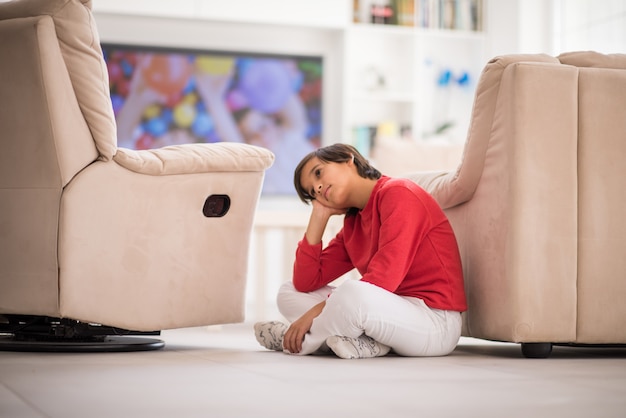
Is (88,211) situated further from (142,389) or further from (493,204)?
(493,204)

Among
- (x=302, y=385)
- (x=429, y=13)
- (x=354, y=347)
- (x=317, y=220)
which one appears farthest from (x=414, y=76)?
(x=302, y=385)

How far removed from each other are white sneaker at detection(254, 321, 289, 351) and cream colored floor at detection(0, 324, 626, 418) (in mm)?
92

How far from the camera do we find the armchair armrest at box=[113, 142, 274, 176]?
2.19 meters

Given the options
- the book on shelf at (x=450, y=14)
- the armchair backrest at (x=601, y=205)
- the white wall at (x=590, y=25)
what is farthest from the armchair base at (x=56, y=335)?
the book on shelf at (x=450, y=14)

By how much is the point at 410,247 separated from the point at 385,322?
0.62 feet

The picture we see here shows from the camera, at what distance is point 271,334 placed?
90.4 inches

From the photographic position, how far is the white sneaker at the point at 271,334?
2283mm

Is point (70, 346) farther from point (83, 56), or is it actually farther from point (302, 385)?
point (302, 385)

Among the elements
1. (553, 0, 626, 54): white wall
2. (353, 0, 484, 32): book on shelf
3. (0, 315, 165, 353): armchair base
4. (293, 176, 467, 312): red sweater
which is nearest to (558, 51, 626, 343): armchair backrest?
(293, 176, 467, 312): red sweater

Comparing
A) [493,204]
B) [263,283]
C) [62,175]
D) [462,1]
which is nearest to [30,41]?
[62,175]

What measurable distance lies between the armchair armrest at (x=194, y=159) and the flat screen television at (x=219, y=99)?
9.88 feet

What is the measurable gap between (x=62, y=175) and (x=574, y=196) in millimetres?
1218

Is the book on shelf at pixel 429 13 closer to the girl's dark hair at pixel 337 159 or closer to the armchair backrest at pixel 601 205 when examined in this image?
the girl's dark hair at pixel 337 159

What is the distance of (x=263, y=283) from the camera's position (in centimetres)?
392
